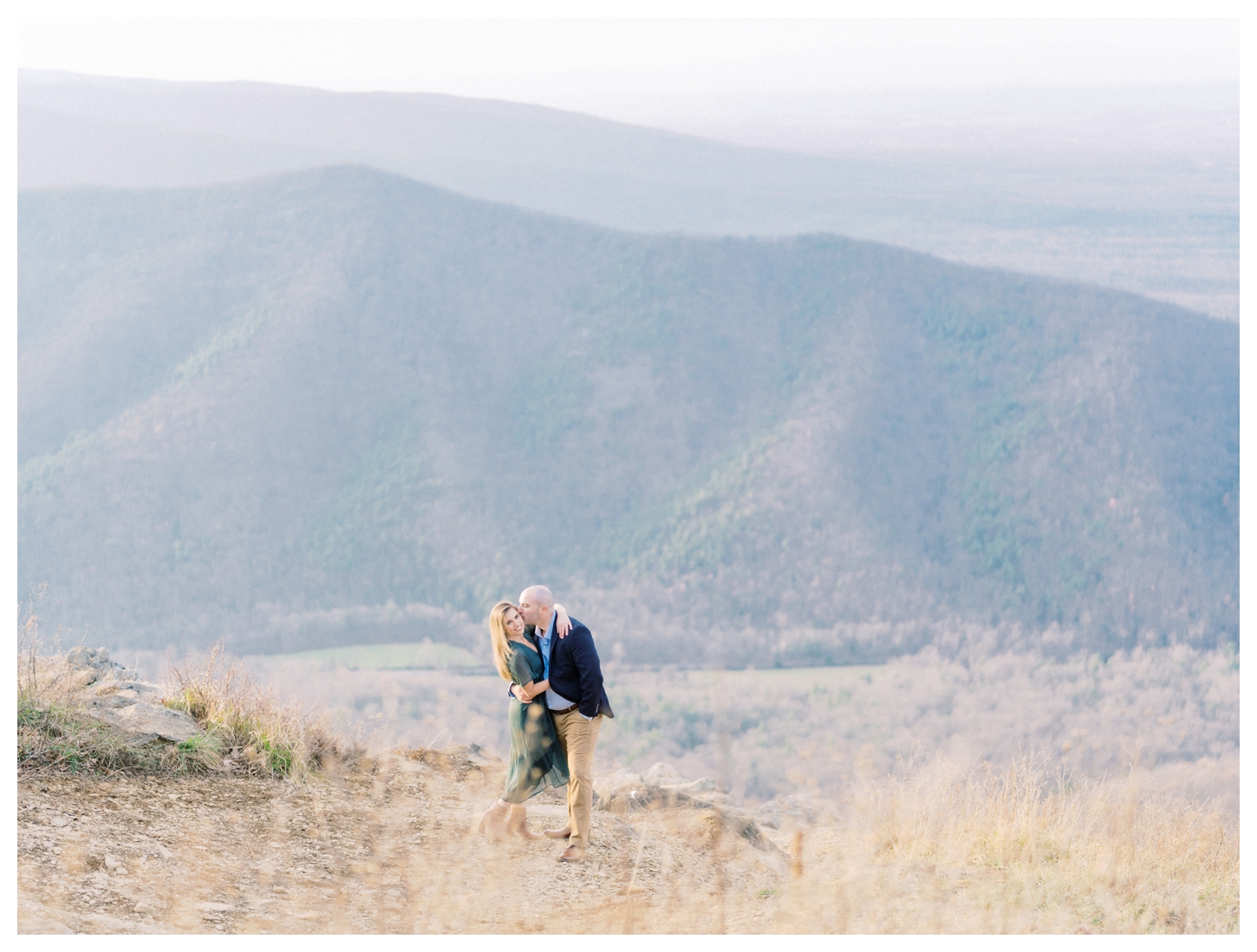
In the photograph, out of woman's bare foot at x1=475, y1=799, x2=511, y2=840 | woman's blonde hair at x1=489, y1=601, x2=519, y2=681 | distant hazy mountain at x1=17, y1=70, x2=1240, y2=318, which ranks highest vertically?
distant hazy mountain at x1=17, y1=70, x2=1240, y2=318

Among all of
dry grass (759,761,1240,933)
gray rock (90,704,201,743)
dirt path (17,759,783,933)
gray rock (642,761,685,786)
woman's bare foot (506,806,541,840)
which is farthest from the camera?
gray rock (642,761,685,786)

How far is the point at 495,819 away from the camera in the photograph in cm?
568

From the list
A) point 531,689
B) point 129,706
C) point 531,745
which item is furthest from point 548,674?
point 129,706

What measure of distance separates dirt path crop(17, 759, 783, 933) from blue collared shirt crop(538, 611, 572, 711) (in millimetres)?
975

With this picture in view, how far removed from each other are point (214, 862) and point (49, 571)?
845 inches

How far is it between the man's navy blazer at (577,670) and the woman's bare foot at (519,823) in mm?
939

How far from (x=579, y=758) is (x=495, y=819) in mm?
913

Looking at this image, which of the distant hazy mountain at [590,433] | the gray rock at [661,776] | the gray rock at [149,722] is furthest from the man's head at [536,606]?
the distant hazy mountain at [590,433]

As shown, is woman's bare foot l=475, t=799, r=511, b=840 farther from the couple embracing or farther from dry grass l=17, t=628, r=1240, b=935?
the couple embracing

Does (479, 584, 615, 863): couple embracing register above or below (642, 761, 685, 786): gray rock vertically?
above

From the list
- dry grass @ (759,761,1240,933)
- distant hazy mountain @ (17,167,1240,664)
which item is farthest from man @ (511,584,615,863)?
distant hazy mountain @ (17,167,1240,664)

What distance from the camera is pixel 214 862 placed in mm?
5055

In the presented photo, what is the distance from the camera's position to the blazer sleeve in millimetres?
4879

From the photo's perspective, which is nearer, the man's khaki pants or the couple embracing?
the couple embracing
